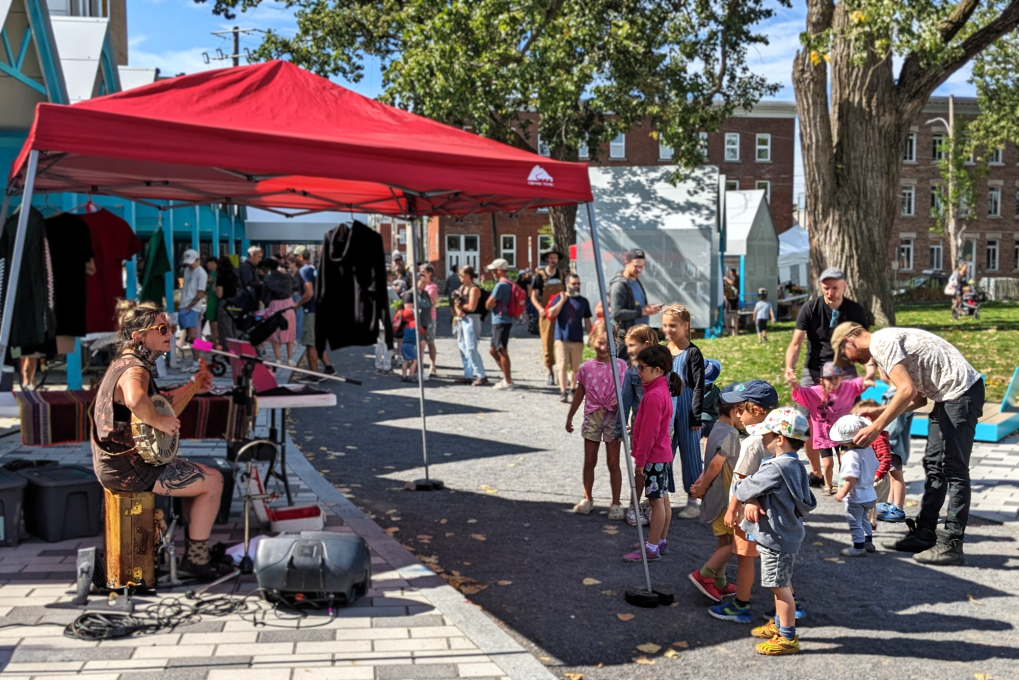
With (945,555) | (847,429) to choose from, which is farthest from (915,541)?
(847,429)

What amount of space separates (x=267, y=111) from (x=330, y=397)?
2.04 m

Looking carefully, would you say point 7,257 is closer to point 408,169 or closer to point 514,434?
point 408,169

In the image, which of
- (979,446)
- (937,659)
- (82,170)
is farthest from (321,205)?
(979,446)

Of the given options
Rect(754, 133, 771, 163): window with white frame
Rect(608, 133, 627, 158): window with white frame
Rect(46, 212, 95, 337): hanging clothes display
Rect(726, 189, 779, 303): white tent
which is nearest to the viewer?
Rect(46, 212, 95, 337): hanging clothes display

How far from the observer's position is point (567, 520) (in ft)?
24.4

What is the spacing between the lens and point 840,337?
7.01 meters

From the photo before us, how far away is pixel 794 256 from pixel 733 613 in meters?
36.0

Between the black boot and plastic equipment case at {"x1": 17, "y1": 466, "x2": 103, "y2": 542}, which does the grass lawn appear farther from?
plastic equipment case at {"x1": 17, "y1": 466, "x2": 103, "y2": 542}

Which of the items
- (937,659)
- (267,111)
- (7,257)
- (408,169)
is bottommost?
(937,659)

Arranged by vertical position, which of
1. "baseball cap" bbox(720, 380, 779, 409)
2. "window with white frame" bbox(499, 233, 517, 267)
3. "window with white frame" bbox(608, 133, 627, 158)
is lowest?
"baseball cap" bbox(720, 380, 779, 409)

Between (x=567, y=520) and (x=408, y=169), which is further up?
(x=408, y=169)

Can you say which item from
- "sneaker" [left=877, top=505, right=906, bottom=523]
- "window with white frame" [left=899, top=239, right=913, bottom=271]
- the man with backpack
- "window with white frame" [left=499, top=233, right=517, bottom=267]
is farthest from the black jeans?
"window with white frame" [left=899, top=239, right=913, bottom=271]

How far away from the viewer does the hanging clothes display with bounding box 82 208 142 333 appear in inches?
364

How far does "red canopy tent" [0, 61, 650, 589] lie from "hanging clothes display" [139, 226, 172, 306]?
326 cm
